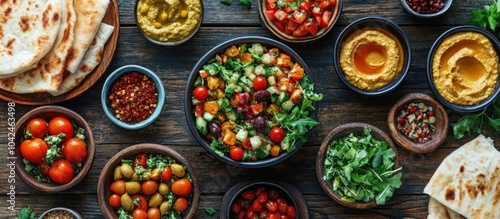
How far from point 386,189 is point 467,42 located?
125 centimetres

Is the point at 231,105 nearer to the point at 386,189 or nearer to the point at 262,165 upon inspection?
the point at 262,165

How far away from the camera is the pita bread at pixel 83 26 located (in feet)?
13.9

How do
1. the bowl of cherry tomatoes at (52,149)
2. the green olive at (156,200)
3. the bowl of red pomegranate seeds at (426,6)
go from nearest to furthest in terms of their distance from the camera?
the bowl of cherry tomatoes at (52,149), the green olive at (156,200), the bowl of red pomegranate seeds at (426,6)

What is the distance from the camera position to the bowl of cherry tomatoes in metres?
4.27

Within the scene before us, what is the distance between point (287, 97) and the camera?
427cm

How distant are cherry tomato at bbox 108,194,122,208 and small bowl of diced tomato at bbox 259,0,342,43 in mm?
1641

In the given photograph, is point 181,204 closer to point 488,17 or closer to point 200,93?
point 200,93

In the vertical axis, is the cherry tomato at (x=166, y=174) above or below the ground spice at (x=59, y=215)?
above

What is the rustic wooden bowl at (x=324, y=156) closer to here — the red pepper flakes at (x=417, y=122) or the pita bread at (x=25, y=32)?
the red pepper flakes at (x=417, y=122)

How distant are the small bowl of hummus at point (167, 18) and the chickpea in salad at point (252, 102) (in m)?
0.30

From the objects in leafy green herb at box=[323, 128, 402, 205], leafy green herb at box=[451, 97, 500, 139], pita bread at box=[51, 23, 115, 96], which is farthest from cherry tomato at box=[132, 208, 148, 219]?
leafy green herb at box=[451, 97, 500, 139]

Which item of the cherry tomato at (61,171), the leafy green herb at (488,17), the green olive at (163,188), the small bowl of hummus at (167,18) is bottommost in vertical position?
the green olive at (163,188)

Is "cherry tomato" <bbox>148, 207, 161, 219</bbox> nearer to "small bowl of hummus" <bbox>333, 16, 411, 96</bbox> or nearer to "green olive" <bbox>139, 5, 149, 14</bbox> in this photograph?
"green olive" <bbox>139, 5, 149, 14</bbox>

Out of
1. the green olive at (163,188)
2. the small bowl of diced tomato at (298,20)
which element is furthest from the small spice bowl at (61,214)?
the small bowl of diced tomato at (298,20)
